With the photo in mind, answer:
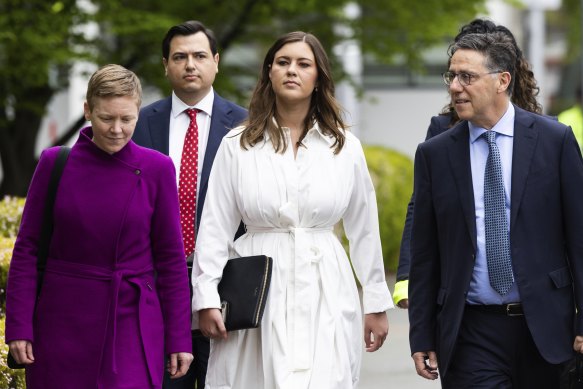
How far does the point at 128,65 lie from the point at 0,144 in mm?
2252

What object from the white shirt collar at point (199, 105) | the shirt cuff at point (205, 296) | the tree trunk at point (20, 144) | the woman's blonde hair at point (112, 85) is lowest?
the shirt cuff at point (205, 296)

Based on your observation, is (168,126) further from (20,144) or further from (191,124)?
(20,144)

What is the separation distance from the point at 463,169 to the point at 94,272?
5.11ft

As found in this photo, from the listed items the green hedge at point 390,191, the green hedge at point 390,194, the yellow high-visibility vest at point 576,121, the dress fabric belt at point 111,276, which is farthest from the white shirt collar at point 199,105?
the green hedge at point 390,194

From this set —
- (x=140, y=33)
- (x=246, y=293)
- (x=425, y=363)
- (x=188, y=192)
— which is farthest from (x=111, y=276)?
(x=140, y=33)

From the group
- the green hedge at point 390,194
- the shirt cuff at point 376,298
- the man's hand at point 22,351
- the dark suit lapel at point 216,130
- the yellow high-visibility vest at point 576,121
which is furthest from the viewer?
the green hedge at point 390,194

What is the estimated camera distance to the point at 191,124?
6797 millimetres

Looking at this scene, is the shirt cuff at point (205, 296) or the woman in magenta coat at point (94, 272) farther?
the shirt cuff at point (205, 296)

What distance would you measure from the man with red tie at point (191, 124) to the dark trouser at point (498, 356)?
1.49 metres

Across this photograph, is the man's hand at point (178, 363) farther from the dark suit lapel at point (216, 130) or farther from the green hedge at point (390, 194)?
the green hedge at point (390, 194)

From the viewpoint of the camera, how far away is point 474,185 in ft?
18.2

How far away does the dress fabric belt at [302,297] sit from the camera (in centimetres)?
584

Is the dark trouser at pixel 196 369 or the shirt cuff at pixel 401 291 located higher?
the shirt cuff at pixel 401 291

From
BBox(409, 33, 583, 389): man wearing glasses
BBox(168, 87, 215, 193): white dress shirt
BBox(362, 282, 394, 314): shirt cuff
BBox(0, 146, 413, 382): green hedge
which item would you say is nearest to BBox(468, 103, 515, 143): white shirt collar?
BBox(409, 33, 583, 389): man wearing glasses
